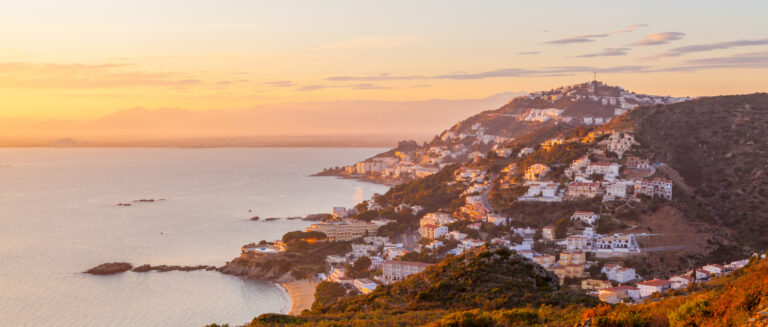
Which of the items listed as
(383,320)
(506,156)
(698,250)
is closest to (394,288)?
(383,320)

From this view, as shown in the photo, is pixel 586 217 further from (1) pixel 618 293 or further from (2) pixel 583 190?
(1) pixel 618 293

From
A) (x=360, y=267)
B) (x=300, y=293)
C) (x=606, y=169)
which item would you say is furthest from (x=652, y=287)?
(x=606, y=169)

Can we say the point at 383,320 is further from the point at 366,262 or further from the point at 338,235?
the point at 338,235

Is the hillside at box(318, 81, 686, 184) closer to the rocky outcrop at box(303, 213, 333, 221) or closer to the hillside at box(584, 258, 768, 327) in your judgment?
the rocky outcrop at box(303, 213, 333, 221)

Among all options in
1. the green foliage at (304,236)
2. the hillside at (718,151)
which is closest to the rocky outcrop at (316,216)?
the green foliage at (304,236)

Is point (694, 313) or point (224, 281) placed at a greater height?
point (694, 313)

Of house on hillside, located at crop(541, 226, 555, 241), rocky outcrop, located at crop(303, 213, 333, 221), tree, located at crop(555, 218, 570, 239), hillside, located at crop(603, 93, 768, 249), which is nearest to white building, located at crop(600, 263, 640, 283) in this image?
tree, located at crop(555, 218, 570, 239)

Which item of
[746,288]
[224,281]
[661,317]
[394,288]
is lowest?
[224,281]
